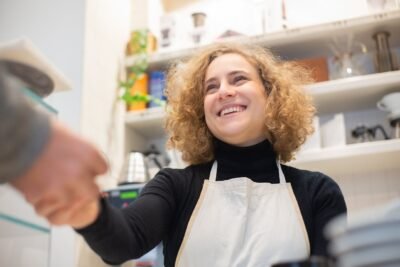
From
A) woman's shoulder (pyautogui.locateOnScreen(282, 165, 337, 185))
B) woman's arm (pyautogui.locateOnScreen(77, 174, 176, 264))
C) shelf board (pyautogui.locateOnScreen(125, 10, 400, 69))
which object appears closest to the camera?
woman's arm (pyautogui.locateOnScreen(77, 174, 176, 264))

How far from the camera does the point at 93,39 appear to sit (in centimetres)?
224

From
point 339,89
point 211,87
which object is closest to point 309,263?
point 211,87

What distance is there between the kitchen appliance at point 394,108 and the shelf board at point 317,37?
0.36 metres

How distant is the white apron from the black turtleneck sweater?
0.03 metres

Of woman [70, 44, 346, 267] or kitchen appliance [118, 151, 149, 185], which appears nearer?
woman [70, 44, 346, 267]

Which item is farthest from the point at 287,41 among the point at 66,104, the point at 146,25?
the point at 66,104

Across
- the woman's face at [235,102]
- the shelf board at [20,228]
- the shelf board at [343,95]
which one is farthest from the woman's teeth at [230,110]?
the shelf board at [343,95]

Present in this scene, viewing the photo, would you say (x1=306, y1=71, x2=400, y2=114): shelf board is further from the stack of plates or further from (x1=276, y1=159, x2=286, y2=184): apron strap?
the stack of plates

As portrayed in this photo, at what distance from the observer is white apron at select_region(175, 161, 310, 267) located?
1.14 metres

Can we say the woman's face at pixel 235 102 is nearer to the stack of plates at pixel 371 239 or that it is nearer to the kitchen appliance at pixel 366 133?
the stack of plates at pixel 371 239

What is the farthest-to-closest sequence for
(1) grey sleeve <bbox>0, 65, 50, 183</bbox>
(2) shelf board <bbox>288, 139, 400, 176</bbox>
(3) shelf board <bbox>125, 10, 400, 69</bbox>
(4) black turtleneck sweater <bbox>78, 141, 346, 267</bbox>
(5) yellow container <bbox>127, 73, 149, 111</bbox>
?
(5) yellow container <bbox>127, 73, 149, 111</bbox>
(3) shelf board <bbox>125, 10, 400, 69</bbox>
(2) shelf board <bbox>288, 139, 400, 176</bbox>
(4) black turtleneck sweater <bbox>78, 141, 346, 267</bbox>
(1) grey sleeve <bbox>0, 65, 50, 183</bbox>

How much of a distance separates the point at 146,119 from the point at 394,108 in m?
1.16

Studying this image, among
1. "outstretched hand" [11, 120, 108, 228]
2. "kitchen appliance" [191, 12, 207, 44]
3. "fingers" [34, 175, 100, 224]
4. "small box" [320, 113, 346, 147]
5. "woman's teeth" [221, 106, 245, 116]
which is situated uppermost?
"kitchen appliance" [191, 12, 207, 44]

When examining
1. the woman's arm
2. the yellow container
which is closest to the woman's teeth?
the woman's arm
